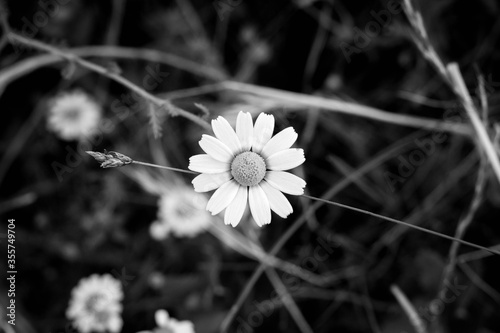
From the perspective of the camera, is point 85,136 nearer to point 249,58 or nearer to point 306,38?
point 249,58

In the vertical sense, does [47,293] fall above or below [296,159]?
above

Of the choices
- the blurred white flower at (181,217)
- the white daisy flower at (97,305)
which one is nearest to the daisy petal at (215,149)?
the blurred white flower at (181,217)

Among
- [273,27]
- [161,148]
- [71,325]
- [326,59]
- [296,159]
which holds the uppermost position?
[273,27]

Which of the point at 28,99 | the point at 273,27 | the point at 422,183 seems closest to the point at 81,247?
the point at 28,99

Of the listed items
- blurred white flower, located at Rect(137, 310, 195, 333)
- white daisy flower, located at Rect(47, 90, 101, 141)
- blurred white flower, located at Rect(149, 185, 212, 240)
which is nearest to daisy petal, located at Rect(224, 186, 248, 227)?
blurred white flower, located at Rect(137, 310, 195, 333)

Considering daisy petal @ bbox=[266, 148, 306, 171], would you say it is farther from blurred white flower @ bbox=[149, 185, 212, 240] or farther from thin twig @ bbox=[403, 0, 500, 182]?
blurred white flower @ bbox=[149, 185, 212, 240]

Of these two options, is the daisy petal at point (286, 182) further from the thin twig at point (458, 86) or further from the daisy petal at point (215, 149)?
the thin twig at point (458, 86)

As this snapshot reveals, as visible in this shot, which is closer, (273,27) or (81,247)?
(81,247)
